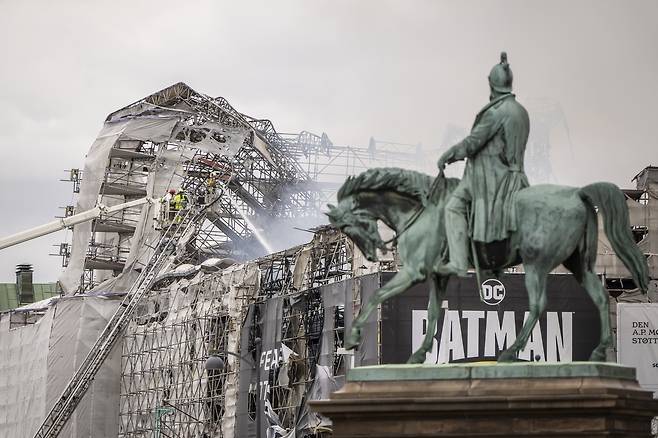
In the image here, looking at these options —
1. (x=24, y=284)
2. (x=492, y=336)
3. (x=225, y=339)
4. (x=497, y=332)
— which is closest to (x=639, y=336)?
(x=497, y=332)

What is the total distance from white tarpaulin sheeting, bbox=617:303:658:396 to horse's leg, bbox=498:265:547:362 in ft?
115

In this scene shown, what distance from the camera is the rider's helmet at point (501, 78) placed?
80.2ft

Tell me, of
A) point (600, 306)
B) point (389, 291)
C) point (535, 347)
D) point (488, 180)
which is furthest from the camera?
point (535, 347)

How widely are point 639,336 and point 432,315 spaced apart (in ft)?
117

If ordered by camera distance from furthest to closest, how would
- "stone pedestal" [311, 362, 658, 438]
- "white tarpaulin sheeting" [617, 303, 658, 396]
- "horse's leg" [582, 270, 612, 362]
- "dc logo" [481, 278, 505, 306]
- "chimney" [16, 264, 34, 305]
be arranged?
"chimney" [16, 264, 34, 305] < "white tarpaulin sheeting" [617, 303, 658, 396] < "dc logo" [481, 278, 505, 306] < "horse's leg" [582, 270, 612, 362] < "stone pedestal" [311, 362, 658, 438]

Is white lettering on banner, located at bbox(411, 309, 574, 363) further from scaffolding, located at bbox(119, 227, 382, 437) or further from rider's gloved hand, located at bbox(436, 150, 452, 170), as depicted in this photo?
rider's gloved hand, located at bbox(436, 150, 452, 170)

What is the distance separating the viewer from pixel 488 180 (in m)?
24.0

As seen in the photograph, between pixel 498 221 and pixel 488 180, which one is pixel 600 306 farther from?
pixel 488 180

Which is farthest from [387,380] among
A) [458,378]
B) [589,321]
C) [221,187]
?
[221,187]

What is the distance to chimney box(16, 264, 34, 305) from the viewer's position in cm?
10788

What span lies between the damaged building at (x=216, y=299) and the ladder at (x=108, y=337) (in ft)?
0.44

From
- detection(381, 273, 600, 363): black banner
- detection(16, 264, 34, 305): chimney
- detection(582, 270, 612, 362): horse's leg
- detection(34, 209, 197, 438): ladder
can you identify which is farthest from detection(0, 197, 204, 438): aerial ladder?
detection(582, 270, 612, 362): horse's leg

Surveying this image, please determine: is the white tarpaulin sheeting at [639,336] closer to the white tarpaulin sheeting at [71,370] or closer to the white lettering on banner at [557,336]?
the white lettering on banner at [557,336]

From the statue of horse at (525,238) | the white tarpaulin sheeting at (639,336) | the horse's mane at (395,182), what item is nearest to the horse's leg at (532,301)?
the statue of horse at (525,238)
